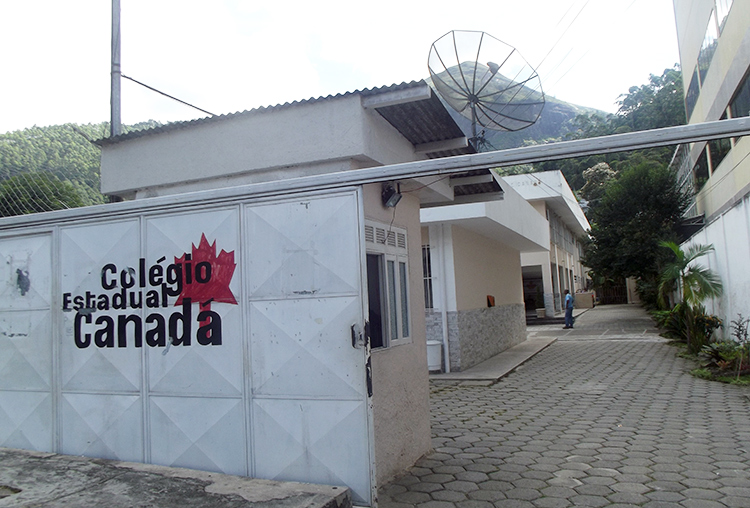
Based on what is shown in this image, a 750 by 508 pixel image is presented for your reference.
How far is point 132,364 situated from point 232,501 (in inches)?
70.2

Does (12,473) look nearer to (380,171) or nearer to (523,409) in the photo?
(380,171)

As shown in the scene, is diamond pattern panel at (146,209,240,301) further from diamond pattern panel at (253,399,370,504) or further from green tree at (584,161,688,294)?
green tree at (584,161,688,294)

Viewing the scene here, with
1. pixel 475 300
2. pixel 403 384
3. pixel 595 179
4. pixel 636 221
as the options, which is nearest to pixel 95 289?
pixel 403 384

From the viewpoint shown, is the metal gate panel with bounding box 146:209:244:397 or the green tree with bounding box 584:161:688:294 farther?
the green tree with bounding box 584:161:688:294

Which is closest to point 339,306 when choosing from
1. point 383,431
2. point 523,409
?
point 383,431

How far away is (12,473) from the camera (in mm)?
4750

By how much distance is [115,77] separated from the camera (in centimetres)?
866

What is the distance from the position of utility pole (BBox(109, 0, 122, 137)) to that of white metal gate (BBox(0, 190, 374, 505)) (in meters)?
3.25

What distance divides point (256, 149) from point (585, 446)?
188 inches

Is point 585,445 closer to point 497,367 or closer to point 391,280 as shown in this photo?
point 391,280

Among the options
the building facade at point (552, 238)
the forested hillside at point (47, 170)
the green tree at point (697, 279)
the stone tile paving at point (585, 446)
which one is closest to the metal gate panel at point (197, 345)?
the stone tile paving at point (585, 446)

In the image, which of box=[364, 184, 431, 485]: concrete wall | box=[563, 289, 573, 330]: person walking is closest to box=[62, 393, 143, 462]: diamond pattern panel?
box=[364, 184, 431, 485]: concrete wall

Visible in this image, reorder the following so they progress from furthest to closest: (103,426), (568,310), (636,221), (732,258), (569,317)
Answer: (636,221), (569,317), (568,310), (732,258), (103,426)

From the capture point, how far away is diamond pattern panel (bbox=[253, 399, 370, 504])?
430 centimetres
